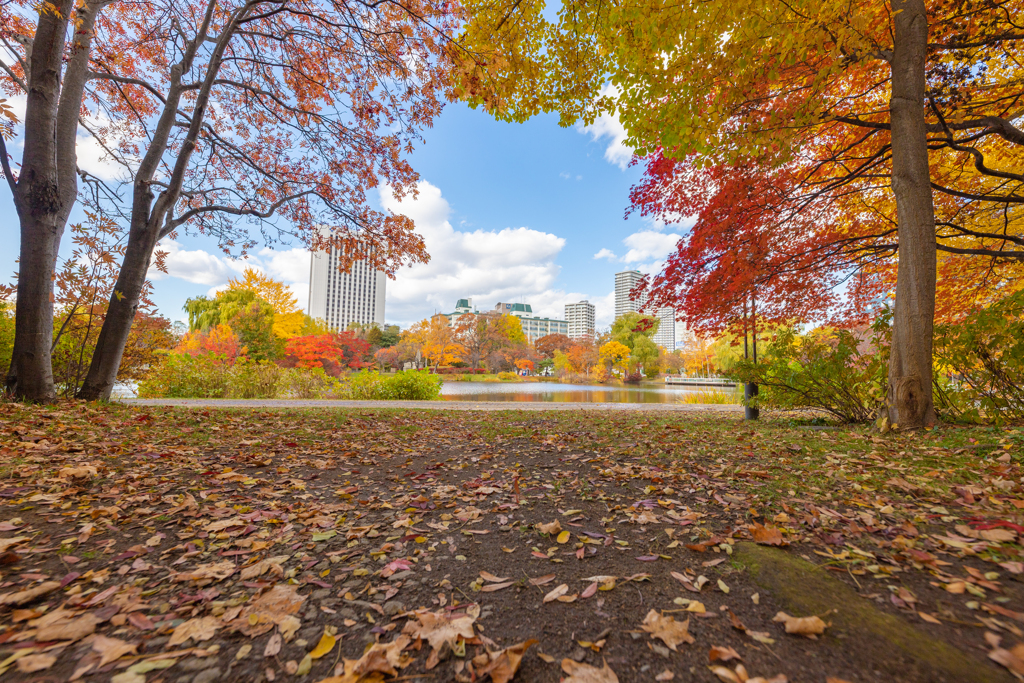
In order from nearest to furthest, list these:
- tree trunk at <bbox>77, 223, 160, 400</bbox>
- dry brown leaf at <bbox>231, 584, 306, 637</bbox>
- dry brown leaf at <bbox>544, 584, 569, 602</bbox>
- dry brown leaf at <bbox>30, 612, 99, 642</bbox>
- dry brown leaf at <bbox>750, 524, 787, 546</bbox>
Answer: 1. dry brown leaf at <bbox>30, 612, 99, 642</bbox>
2. dry brown leaf at <bbox>231, 584, 306, 637</bbox>
3. dry brown leaf at <bbox>544, 584, 569, 602</bbox>
4. dry brown leaf at <bbox>750, 524, 787, 546</bbox>
5. tree trunk at <bbox>77, 223, 160, 400</bbox>

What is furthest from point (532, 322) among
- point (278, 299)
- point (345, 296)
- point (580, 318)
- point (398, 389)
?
point (398, 389)

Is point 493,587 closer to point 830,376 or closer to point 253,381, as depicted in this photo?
point 830,376

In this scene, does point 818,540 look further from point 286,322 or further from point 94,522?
point 286,322

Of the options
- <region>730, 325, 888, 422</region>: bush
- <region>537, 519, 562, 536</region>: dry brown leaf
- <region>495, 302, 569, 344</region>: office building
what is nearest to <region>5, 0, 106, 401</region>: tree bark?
<region>537, 519, 562, 536</region>: dry brown leaf

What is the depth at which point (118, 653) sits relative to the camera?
1173 mm

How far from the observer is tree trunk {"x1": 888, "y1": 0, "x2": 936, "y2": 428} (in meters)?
3.72

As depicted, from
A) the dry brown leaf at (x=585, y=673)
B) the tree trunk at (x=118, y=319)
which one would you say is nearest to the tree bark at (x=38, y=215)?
the tree trunk at (x=118, y=319)

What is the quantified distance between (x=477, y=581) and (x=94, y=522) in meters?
2.05

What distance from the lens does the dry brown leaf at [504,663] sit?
45.0 inches

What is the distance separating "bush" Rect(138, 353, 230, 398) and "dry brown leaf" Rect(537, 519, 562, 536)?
11.1 meters

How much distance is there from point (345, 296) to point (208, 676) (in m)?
75.7

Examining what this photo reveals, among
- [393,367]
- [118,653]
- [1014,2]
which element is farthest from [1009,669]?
[393,367]

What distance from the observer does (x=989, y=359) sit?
3801 mm

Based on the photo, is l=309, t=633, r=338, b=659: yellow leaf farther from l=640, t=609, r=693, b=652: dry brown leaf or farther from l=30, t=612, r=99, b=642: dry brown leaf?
l=640, t=609, r=693, b=652: dry brown leaf
